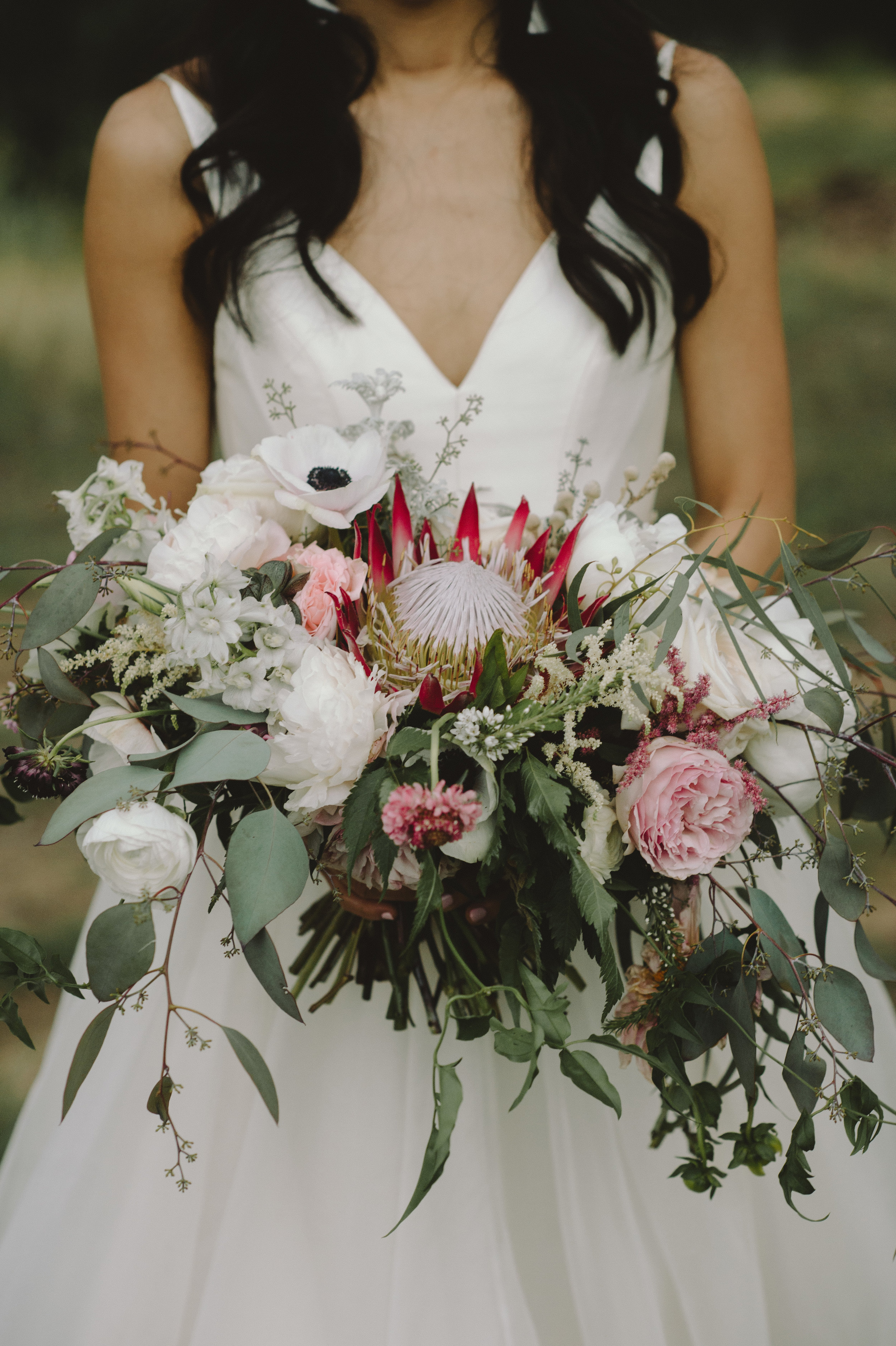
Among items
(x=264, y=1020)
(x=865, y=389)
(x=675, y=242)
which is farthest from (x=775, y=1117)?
(x=865, y=389)

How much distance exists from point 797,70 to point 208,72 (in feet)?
11.1

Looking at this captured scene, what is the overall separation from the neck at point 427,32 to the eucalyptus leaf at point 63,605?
34.3 inches

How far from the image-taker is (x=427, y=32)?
125cm

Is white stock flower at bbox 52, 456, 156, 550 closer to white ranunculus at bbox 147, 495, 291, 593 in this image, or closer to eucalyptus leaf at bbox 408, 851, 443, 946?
white ranunculus at bbox 147, 495, 291, 593

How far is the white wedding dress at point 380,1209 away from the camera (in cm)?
95

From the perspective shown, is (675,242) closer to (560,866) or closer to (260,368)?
(260,368)

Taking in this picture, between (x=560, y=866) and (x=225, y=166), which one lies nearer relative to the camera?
(x=560, y=866)

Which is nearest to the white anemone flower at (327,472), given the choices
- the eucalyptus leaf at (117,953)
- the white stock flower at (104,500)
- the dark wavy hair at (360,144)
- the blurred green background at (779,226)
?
the white stock flower at (104,500)

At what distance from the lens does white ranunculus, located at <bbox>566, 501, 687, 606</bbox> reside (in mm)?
739

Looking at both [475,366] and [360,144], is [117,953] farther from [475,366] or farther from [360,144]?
[360,144]

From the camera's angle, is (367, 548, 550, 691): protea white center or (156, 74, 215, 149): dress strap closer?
(367, 548, 550, 691): protea white center

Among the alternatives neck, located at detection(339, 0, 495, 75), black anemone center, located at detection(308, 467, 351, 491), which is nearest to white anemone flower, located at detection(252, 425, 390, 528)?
black anemone center, located at detection(308, 467, 351, 491)

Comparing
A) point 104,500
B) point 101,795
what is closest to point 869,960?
point 101,795

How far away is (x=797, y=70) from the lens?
3.85 metres
